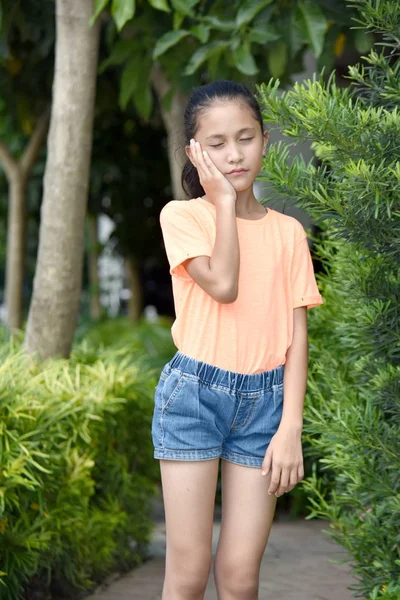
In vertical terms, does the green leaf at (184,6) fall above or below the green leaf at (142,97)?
above

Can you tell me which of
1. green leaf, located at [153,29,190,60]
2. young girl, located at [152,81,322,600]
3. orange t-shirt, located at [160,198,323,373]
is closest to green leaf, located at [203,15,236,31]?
green leaf, located at [153,29,190,60]

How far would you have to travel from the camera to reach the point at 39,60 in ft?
22.5

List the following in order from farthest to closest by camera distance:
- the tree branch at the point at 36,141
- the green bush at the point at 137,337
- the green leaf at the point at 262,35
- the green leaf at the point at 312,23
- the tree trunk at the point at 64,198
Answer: the tree branch at the point at 36,141
the green bush at the point at 137,337
the tree trunk at the point at 64,198
the green leaf at the point at 262,35
the green leaf at the point at 312,23

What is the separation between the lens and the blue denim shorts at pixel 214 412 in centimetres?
244

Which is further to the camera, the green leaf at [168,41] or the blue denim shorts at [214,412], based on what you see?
the green leaf at [168,41]

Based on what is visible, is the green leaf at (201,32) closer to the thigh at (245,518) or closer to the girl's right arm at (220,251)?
the girl's right arm at (220,251)

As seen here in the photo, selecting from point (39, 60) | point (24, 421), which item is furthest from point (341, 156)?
point (39, 60)

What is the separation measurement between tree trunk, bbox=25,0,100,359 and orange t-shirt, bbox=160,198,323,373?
215 centimetres

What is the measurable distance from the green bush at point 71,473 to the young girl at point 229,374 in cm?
94

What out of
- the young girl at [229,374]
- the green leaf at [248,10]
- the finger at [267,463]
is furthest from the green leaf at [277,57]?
the finger at [267,463]

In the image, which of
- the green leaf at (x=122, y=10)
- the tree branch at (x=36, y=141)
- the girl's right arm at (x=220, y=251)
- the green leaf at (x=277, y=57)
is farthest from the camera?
the tree branch at (x=36, y=141)

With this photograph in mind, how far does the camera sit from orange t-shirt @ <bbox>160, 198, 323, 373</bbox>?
2.47 meters

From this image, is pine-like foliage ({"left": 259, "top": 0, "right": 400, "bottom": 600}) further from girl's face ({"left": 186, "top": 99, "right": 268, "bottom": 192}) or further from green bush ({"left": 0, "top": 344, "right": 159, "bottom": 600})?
green bush ({"left": 0, "top": 344, "right": 159, "bottom": 600})

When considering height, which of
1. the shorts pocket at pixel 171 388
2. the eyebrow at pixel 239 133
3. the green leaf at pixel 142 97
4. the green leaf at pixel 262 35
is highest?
the green leaf at pixel 262 35
